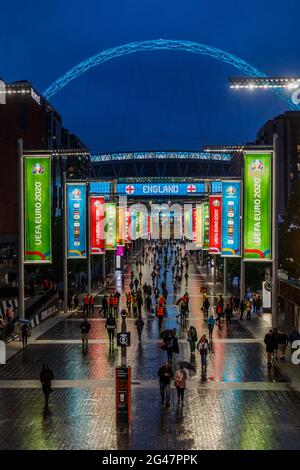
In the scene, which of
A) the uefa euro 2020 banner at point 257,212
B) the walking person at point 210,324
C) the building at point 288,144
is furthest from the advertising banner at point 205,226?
the building at point 288,144

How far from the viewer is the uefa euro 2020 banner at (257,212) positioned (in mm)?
30391

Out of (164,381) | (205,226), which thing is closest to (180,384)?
(164,381)

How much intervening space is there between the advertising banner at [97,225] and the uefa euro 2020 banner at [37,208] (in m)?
14.1

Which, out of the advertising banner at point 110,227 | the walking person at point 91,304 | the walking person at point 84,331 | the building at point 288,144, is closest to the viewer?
the walking person at point 84,331

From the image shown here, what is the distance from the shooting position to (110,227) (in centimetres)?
5344

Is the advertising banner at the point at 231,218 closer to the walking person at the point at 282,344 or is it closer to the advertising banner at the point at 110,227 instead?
the walking person at the point at 282,344

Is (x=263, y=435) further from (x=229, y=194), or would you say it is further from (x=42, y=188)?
(x=229, y=194)

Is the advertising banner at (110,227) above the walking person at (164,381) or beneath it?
above

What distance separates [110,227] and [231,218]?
1666cm

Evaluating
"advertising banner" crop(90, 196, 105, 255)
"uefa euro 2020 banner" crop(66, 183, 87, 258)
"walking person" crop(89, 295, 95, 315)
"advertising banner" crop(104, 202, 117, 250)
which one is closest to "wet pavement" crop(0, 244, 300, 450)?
"walking person" crop(89, 295, 95, 315)

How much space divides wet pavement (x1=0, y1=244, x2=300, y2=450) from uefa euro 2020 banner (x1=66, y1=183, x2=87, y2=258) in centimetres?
1076

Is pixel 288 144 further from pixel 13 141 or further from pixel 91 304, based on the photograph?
pixel 91 304

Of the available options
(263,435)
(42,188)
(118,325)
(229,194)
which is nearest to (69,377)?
(263,435)

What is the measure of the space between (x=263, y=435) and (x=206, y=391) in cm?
507
